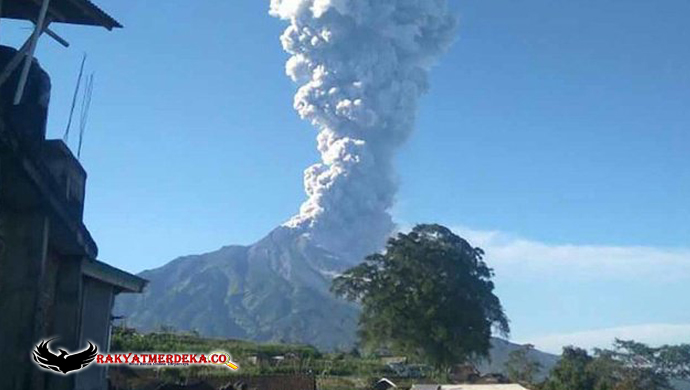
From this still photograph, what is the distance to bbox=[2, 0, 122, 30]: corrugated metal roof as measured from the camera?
7.68m

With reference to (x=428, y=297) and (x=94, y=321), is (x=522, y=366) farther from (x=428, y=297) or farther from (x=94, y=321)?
(x=94, y=321)

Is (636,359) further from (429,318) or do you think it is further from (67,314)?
(67,314)

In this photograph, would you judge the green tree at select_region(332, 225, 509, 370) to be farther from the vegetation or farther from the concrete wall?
the concrete wall

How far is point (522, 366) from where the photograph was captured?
47.7 meters

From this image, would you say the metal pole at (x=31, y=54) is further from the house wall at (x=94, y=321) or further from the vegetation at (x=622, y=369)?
the vegetation at (x=622, y=369)

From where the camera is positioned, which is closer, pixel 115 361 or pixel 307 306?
pixel 115 361

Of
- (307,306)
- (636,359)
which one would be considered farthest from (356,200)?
(307,306)

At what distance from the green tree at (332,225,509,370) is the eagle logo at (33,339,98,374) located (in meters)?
30.0

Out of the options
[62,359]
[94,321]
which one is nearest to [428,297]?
[94,321]

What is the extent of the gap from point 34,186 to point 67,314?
1.71 m

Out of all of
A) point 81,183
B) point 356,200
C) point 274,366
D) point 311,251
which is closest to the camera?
point 81,183

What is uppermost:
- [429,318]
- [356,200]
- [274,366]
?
[356,200]

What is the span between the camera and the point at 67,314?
767cm

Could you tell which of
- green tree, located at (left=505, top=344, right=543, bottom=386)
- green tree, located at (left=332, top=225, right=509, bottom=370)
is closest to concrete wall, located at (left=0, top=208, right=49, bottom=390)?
green tree, located at (left=332, top=225, right=509, bottom=370)
